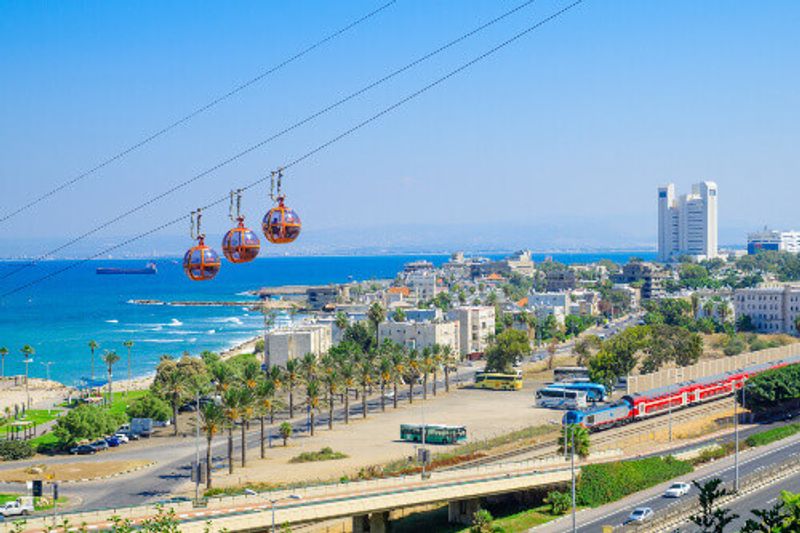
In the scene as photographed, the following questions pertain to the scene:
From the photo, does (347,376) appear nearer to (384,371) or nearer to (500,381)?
(384,371)

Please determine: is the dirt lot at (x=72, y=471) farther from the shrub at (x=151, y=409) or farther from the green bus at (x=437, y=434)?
the green bus at (x=437, y=434)

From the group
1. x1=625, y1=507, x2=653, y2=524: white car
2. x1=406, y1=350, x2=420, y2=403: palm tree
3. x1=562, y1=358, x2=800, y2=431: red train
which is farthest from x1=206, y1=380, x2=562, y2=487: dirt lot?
x1=625, y1=507, x2=653, y2=524: white car

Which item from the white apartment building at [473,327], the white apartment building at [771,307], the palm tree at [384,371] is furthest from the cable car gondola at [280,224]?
the white apartment building at [771,307]

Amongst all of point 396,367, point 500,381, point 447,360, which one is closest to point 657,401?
point 500,381

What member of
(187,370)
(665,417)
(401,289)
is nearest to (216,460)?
(187,370)

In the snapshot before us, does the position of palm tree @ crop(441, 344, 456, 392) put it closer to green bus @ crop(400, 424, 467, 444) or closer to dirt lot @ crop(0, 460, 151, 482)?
green bus @ crop(400, 424, 467, 444)

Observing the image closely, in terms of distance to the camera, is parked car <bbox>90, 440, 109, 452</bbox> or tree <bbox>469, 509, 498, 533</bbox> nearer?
tree <bbox>469, 509, 498, 533</bbox>
